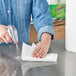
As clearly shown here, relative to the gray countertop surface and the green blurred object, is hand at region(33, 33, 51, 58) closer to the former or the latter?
the gray countertop surface

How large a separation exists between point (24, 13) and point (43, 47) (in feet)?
1.05

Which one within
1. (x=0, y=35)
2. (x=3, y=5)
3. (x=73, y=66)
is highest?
(x=3, y=5)

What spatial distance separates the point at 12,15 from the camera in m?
1.25

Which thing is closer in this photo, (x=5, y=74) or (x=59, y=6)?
(x=5, y=74)

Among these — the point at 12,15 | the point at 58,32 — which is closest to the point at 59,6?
the point at 58,32

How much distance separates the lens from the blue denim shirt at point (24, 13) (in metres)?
1.19

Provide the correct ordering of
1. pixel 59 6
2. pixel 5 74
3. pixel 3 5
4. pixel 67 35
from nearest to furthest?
pixel 5 74
pixel 67 35
pixel 3 5
pixel 59 6

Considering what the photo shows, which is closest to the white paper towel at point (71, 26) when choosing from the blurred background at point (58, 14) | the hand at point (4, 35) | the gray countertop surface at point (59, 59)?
the gray countertop surface at point (59, 59)

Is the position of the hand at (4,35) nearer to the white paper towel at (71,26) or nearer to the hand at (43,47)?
the hand at (43,47)

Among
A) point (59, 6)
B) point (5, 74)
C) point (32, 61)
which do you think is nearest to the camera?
point (5, 74)

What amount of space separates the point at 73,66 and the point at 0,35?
0.37 metres

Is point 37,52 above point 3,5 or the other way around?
the other way around

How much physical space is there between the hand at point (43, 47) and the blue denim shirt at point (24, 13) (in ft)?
0.20

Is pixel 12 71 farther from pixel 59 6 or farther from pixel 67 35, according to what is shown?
pixel 59 6
